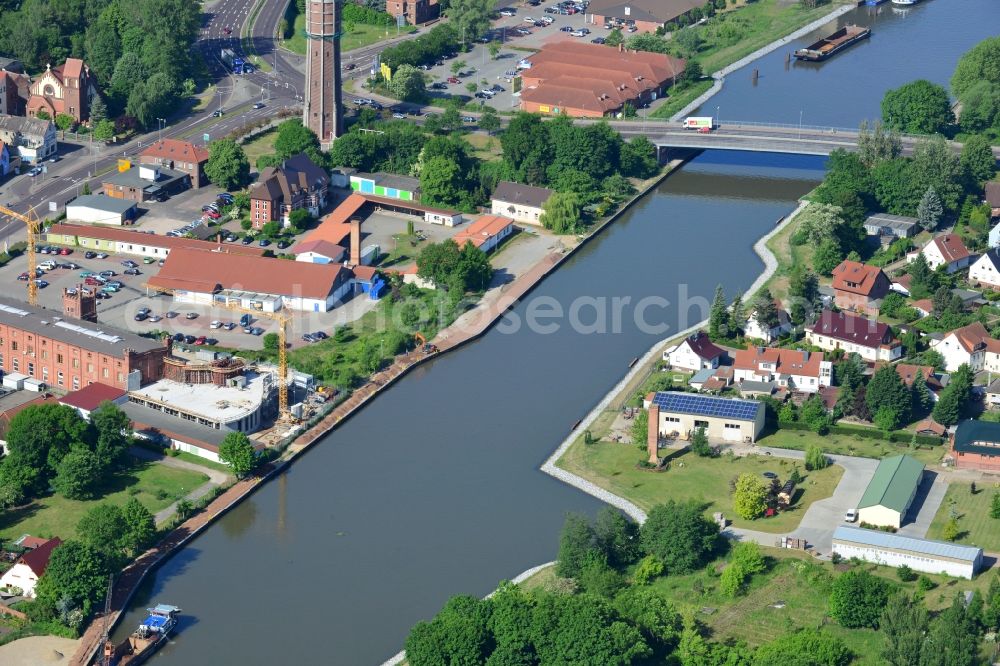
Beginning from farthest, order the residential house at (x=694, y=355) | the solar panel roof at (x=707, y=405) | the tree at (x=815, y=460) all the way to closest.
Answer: the residential house at (x=694, y=355) < the solar panel roof at (x=707, y=405) < the tree at (x=815, y=460)

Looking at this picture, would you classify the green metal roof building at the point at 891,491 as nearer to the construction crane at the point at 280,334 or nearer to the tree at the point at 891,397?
the tree at the point at 891,397

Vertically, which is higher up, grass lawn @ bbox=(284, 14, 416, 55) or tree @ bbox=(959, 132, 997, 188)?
tree @ bbox=(959, 132, 997, 188)

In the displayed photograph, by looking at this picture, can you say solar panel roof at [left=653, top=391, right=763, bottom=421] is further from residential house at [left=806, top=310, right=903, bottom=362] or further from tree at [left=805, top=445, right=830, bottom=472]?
residential house at [left=806, top=310, right=903, bottom=362]

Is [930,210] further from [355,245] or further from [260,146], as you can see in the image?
[260,146]

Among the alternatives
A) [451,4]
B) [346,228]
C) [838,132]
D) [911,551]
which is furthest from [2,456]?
[451,4]

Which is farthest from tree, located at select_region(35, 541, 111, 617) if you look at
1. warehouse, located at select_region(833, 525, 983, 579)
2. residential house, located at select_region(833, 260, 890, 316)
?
residential house, located at select_region(833, 260, 890, 316)

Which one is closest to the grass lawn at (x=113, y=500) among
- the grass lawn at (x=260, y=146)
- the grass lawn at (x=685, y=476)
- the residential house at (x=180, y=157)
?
the grass lawn at (x=685, y=476)

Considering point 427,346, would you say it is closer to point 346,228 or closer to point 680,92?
point 346,228
